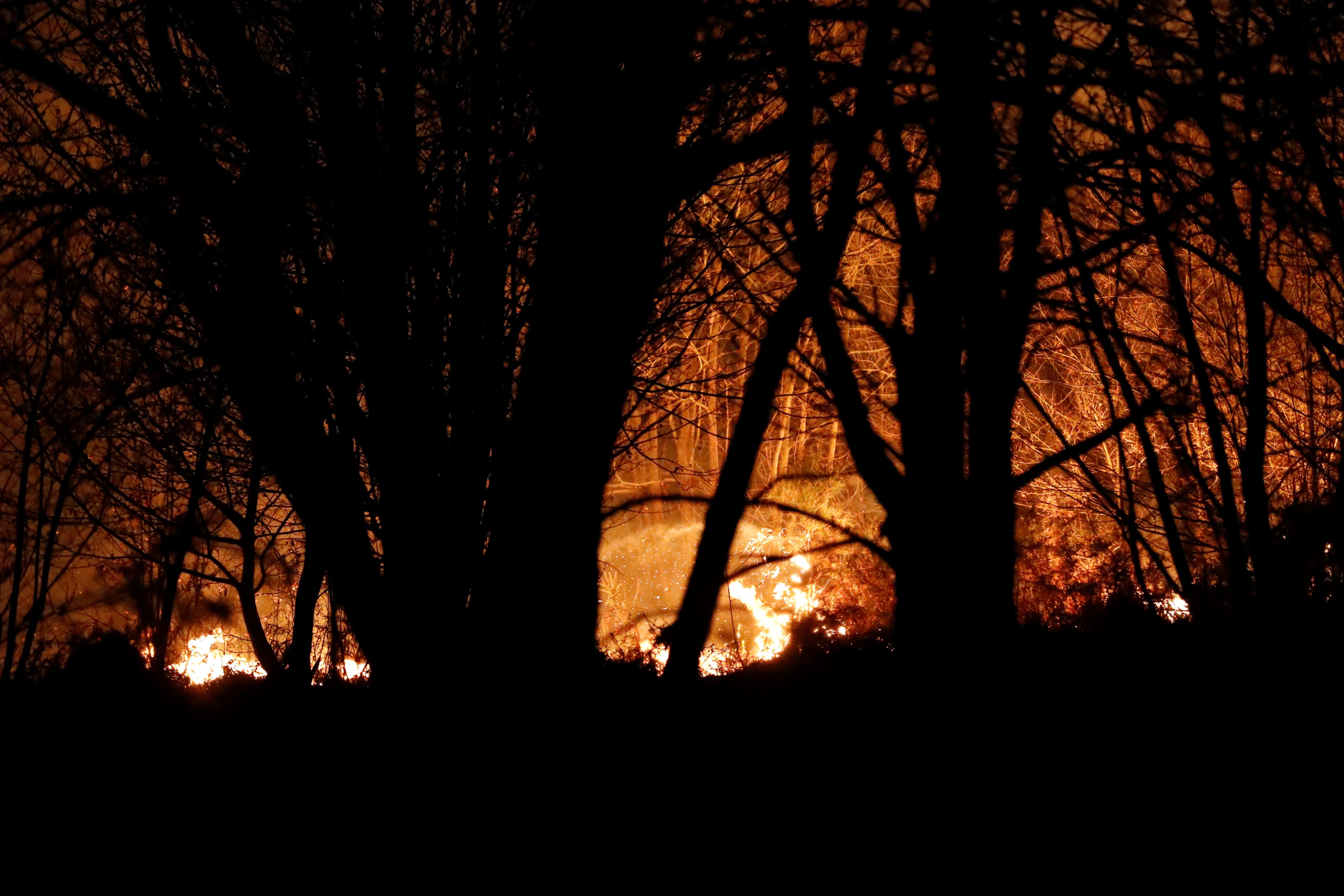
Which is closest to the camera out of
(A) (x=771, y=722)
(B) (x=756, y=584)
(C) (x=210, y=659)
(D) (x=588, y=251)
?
(D) (x=588, y=251)

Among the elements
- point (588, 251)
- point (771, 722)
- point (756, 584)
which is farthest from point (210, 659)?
point (588, 251)

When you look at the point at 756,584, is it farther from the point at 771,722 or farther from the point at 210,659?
the point at 771,722

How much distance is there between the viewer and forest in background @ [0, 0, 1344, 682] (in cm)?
309

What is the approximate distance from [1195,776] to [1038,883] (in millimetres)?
826

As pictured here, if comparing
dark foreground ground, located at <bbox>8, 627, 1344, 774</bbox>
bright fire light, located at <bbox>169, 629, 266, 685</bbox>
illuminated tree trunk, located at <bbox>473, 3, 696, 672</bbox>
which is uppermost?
illuminated tree trunk, located at <bbox>473, 3, 696, 672</bbox>

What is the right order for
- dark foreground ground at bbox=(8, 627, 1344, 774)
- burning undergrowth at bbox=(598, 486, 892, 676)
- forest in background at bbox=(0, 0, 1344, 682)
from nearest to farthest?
dark foreground ground at bbox=(8, 627, 1344, 774) < forest in background at bbox=(0, 0, 1344, 682) < burning undergrowth at bbox=(598, 486, 892, 676)

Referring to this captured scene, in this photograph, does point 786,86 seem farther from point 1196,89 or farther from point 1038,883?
point 1038,883

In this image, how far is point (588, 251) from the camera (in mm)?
3053

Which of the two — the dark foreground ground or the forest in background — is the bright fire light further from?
the dark foreground ground

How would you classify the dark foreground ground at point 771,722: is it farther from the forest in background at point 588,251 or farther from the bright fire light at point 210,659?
the bright fire light at point 210,659

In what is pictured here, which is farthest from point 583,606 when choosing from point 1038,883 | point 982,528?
point 1038,883

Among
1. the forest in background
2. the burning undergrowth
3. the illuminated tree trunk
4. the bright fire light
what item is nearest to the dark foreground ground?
the forest in background

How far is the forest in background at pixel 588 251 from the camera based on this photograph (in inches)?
122

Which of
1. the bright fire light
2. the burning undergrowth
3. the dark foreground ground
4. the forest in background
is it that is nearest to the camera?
the dark foreground ground
